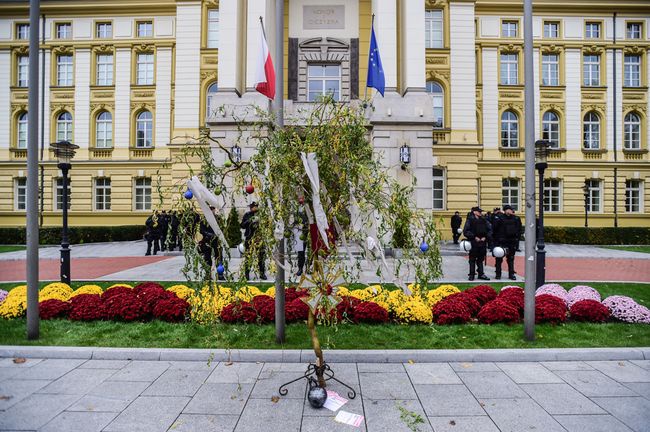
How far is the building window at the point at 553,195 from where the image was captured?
29.3 metres

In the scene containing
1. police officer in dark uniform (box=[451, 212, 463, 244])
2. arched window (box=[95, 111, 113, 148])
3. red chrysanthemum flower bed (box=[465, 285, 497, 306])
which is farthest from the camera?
arched window (box=[95, 111, 113, 148])

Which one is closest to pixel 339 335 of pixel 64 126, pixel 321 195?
pixel 321 195

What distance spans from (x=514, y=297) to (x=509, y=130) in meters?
25.9

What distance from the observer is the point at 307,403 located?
432cm

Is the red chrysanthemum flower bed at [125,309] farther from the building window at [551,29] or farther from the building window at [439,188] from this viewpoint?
the building window at [551,29]

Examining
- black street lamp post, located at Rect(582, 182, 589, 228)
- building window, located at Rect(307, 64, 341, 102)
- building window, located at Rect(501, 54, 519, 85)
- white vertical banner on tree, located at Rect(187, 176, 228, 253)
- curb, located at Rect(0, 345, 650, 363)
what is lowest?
curb, located at Rect(0, 345, 650, 363)

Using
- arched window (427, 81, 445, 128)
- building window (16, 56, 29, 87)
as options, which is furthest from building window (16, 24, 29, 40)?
arched window (427, 81, 445, 128)

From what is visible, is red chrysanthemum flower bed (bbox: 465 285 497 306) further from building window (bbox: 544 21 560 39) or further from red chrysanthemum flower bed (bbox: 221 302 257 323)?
building window (bbox: 544 21 560 39)

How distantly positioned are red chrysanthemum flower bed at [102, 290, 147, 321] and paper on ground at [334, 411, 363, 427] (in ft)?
15.5

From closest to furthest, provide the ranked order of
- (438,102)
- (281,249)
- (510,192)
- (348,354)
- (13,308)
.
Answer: (348,354), (281,249), (13,308), (438,102), (510,192)

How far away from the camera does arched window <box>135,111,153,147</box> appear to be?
30.3 meters

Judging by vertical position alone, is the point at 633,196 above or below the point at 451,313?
above

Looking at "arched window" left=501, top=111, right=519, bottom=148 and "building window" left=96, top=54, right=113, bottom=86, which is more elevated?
"building window" left=96, top=54, right=113, bottom=86

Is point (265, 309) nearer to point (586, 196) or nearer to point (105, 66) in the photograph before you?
point (586, 196)
